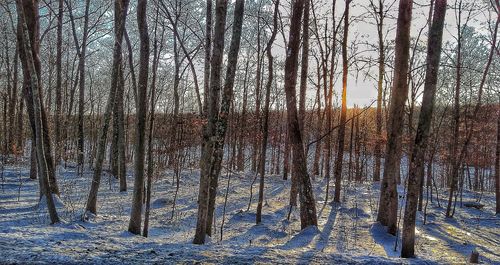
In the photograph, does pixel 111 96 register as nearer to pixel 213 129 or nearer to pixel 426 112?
pixel 213 129

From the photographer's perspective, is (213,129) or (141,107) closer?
(213,129)

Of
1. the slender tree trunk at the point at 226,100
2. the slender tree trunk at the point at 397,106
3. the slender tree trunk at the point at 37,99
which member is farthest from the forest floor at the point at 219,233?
the slender tree trunk at the point at 226,100

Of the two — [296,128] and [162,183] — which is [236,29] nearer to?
[296,128]

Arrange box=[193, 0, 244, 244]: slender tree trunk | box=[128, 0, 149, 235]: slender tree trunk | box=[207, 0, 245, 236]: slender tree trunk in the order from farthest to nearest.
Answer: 1. box=[128, 0, 149, 235]: slender tree trunk
2. box=[207, 0, 245, 236]: slender tree trunk
3. box=[193, 0, 244, 244]: slender tree trunk

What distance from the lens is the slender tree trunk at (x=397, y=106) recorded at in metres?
7.35

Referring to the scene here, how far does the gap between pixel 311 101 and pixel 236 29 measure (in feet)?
73.9

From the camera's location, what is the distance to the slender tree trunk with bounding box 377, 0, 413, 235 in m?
7.35

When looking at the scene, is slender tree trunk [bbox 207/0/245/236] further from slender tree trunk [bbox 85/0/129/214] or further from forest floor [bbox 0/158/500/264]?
slender tree trunk [bbox 85/0/129/214]

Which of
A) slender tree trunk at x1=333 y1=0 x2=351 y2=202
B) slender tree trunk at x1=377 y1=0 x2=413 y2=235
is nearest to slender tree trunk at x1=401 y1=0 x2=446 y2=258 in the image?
slender tree trunk at x1=377 y1=0 x2=413 y2=235

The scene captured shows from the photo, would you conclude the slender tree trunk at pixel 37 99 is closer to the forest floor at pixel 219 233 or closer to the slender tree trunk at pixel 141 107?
the forest floor at pixel 219 233

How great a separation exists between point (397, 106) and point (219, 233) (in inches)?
178

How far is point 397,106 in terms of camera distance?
7500 millimetres

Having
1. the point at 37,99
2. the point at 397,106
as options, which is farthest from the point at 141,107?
the point at 397,106

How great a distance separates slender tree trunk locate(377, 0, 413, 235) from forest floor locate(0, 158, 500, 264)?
941 mm
